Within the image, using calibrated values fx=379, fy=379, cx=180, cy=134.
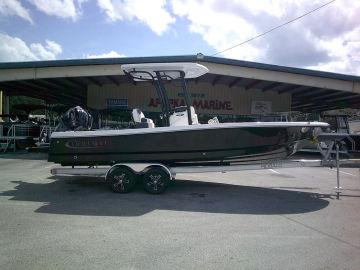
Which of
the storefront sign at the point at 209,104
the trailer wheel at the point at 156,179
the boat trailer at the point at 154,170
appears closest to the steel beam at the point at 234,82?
the storefront sign at the point at 209,104

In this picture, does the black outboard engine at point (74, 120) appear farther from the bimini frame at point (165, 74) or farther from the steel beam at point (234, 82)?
the steel beam at point (234, 82)

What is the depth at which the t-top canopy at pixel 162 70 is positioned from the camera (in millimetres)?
8156

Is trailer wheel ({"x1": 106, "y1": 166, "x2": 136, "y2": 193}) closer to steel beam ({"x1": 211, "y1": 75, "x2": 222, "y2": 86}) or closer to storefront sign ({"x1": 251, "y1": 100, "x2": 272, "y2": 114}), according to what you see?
steel beam ({"x1": 211, "y1": 75, "x2": 222, "y2": 86})

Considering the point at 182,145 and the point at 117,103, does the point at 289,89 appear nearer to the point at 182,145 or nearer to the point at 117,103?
the point at 117,103

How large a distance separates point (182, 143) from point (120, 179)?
1471 mm

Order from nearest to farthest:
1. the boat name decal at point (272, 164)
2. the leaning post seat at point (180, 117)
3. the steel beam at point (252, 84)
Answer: the boat name decal at point (272, 164) → the leaning post seat at point (180, 117) → the steel beam at point (252, 84)

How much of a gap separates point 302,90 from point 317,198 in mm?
14890

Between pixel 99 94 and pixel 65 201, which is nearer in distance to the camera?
pixel 65 201

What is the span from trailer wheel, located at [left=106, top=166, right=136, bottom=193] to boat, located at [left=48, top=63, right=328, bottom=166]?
0.96 feet

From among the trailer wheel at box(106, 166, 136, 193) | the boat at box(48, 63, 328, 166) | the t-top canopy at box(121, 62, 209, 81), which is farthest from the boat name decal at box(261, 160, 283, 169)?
the trailer wheel at box(106, 166, 136, 193)

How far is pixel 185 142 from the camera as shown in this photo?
25.6ft

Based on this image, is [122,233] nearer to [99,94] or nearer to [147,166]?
[147,166]

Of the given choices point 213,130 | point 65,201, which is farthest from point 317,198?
point 65,201

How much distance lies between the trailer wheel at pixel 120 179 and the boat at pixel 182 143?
29cm
